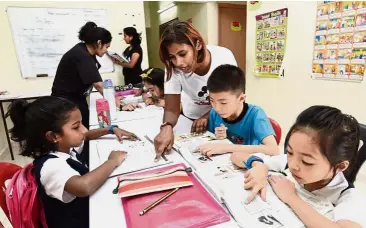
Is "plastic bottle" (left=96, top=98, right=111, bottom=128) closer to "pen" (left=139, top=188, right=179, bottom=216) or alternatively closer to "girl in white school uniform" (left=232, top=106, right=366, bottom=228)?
"pen" (left=139, top=188, right=179, bottom=216)

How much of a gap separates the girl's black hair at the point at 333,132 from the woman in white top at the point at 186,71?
22.6 inches

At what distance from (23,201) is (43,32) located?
10.4 feet

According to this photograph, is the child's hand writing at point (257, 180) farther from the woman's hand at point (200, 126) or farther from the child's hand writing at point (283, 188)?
the woman's hand at point (200, 126)

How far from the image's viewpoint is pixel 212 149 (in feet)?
3.14

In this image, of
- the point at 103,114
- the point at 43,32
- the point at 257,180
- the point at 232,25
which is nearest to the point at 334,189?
the point at 257,180

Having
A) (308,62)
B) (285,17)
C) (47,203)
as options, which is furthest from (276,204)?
(285,17)

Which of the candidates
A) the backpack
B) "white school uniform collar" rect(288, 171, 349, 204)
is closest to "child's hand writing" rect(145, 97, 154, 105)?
the backpack

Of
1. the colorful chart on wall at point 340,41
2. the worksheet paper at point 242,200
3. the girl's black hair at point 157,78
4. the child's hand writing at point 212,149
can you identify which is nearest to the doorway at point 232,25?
the colorful chart on wall at point 340,41

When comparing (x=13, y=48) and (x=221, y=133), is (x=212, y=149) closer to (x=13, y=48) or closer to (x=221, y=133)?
(x=221, y=133)

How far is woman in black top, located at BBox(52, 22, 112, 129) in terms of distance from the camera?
1801 millimetres

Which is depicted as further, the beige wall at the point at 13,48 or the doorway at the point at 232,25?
the doorway at the point at 232,25

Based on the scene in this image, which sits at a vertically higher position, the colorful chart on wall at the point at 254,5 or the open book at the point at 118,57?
the colorful chart on wall at the point at 254,5

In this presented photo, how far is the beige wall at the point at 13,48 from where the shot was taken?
10.2 ft

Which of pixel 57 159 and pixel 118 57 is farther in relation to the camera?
pixel 118 57
